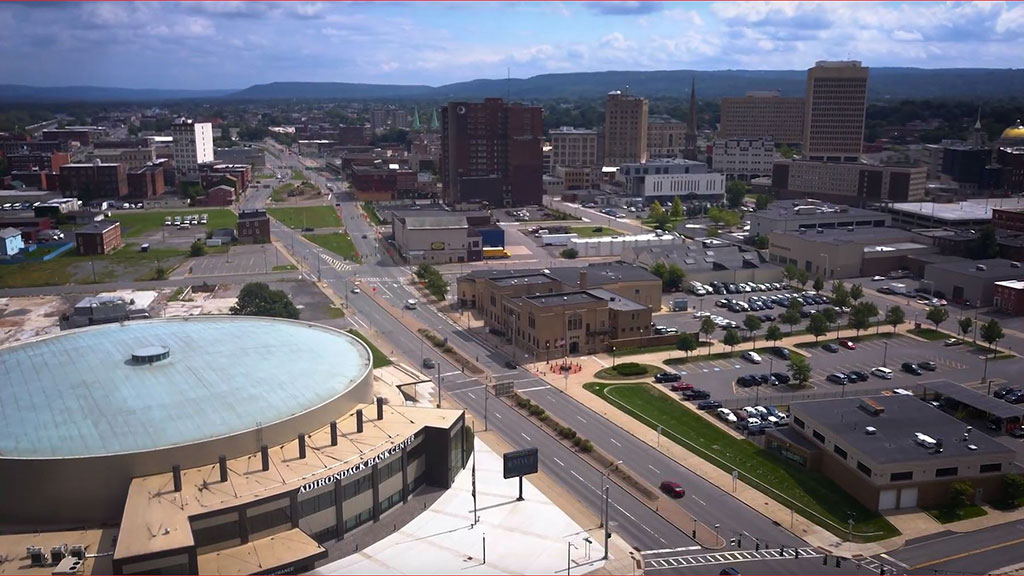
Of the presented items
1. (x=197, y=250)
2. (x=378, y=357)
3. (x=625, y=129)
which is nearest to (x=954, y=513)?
(x=378, y=357)

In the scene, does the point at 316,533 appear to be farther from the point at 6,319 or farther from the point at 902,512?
the point at 6,319

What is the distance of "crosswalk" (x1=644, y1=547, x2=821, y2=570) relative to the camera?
33.5 m

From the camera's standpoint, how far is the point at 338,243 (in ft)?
356

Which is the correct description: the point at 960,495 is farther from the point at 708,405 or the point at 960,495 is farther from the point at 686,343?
the point at 686,343

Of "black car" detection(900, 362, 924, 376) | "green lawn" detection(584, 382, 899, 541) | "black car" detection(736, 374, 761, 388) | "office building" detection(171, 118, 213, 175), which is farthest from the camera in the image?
"office building" detection(171, 118, 213, 175)

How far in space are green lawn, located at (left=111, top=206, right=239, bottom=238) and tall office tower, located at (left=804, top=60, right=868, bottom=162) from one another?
11004cm

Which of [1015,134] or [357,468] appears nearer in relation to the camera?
[357,468]

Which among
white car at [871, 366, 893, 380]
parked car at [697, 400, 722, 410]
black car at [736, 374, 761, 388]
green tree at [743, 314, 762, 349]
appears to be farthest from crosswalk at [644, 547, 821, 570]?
green tree at [743, 314, 762, 349]

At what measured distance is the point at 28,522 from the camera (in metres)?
32.4

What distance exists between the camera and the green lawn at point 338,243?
331 ft

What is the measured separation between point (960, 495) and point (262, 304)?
166 ft

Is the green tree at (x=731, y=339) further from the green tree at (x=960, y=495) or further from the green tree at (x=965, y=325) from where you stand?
the green tree at (x=960, y=495)

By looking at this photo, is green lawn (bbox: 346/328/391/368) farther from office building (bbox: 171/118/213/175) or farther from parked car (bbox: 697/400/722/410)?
office building (bbox: 171/118/213/175)

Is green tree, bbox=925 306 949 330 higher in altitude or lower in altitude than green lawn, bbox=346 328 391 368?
higher
